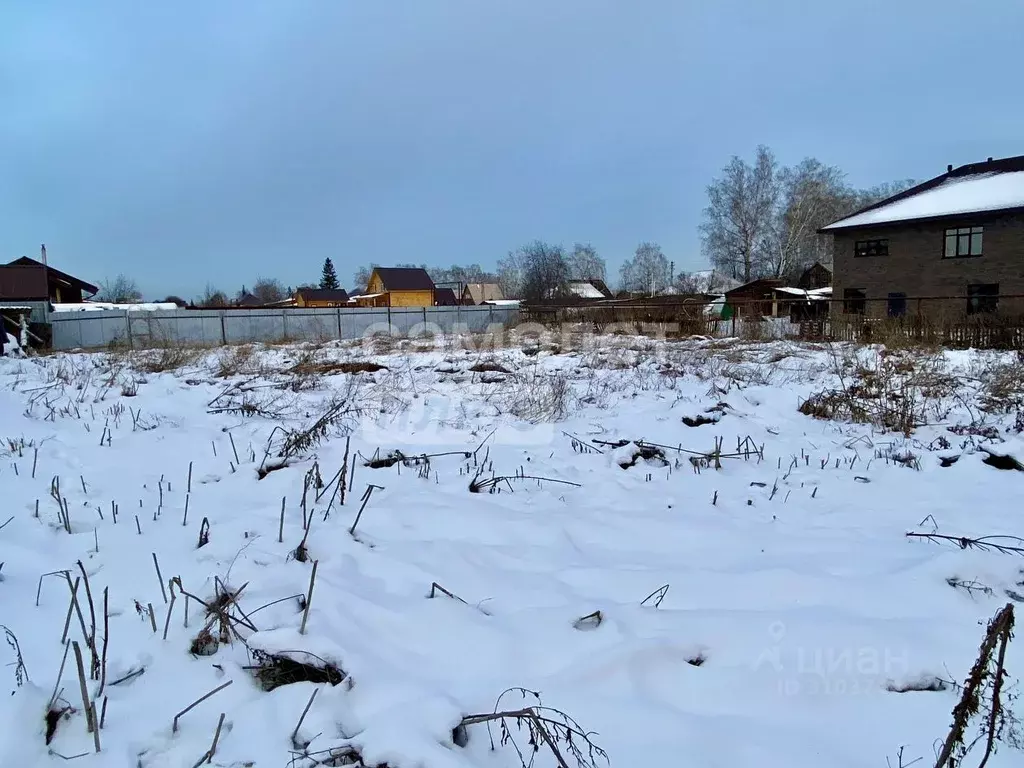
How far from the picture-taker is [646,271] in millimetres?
80375

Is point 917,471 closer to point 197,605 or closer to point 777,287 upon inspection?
point 197,605

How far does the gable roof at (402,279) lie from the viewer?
54562 millimetres

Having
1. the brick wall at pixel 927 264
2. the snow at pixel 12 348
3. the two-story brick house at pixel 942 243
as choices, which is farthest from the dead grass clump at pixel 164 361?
the two-story brick house at pixel 942 243

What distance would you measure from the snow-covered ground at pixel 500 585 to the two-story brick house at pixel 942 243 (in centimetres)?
2098

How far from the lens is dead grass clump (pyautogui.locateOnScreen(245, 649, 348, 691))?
1889 millimetres

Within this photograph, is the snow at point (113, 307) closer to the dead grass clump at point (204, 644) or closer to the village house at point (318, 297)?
the dead grass clump at point (204, 644)

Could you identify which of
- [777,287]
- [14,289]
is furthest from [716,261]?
[14,289]

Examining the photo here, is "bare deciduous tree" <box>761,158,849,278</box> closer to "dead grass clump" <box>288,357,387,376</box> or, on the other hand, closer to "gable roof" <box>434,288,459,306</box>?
"gable roof" <box>434,288,459,306</box>

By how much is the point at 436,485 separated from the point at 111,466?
2326 millimetres

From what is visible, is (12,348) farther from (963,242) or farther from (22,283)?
(963,242)

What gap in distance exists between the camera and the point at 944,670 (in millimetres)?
1872

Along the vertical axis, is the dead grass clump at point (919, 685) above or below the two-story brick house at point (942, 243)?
below

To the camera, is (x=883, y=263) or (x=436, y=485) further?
(x=883, y=263)

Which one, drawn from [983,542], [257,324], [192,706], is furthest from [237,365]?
[257,324]
